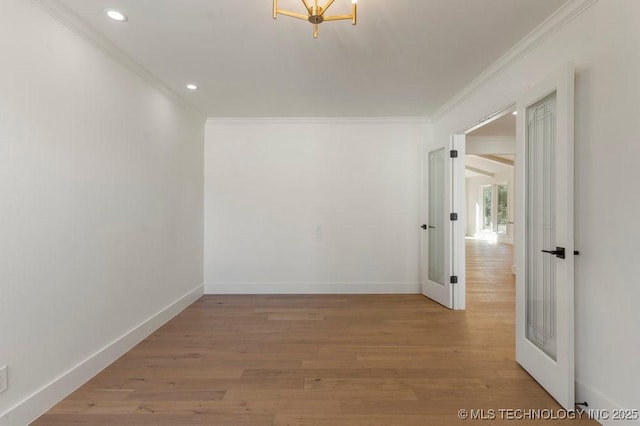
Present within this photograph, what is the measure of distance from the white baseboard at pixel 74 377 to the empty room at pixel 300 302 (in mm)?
13

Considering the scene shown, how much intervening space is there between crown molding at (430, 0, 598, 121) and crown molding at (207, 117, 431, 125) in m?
1.01

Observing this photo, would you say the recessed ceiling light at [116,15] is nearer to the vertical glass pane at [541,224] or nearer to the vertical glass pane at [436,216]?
the vertical glass pane at [541,224]

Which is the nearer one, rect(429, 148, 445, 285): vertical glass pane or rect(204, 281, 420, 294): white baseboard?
rect(429, 148, 445, 285): vertical glass pane

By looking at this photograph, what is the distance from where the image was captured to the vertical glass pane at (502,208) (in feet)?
39.3

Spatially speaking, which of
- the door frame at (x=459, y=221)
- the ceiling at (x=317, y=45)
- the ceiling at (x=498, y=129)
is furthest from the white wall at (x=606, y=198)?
the ceiling at (x=498, y=129)

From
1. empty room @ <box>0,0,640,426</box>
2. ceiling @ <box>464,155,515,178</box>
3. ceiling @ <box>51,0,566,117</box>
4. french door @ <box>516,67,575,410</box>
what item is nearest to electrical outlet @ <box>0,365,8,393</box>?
empty room @ <box>0,0,640,426</box>

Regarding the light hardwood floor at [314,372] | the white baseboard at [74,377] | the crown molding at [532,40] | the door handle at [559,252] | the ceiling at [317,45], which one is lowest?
the light hardwood floor at [314,372]

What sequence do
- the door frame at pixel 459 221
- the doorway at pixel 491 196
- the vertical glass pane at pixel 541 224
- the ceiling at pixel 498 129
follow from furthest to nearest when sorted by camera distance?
the doorway at pixel 491 196
the ceiling at pixel 498 129
the door frame at pixel 459 221
the vertical glass pane at pixel 541 224

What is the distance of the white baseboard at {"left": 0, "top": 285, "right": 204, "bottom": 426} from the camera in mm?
1747

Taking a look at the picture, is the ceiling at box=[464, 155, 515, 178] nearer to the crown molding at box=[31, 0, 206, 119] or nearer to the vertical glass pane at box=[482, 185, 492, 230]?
the vertical glass pane at box=[482, 185, 492, 230]

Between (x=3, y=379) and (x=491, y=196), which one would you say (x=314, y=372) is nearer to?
(x=3, y=379)

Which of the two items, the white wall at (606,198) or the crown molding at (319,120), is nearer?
the white wall at (606,198)

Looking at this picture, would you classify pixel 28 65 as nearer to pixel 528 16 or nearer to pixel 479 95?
pixel 528 16

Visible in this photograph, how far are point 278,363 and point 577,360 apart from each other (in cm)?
215
